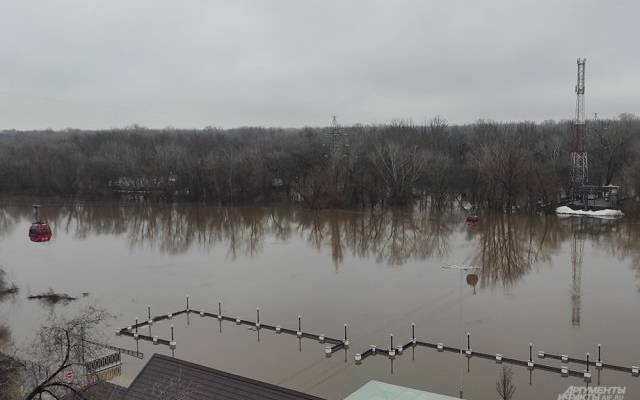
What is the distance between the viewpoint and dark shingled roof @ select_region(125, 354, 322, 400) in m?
5.75

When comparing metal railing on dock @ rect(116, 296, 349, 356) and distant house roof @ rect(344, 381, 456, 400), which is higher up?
distant house roof @ rect(344, 381, 456, 400)

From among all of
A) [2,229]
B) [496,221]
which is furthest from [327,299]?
[2,229]

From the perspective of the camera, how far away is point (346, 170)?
113 ft

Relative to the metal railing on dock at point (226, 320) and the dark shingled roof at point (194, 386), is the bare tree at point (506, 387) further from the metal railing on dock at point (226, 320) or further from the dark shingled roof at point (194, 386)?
the dark shingled roof at point (194, 386)

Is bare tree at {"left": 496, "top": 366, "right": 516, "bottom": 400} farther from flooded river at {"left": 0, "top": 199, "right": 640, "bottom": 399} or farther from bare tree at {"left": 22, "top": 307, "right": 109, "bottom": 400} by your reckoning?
bare tree at {"left": 22, "top": 307, "right": 109, "bottom": 400}

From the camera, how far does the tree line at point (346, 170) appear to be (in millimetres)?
31484

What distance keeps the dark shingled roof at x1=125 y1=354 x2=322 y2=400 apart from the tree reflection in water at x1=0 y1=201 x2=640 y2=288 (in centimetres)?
1046

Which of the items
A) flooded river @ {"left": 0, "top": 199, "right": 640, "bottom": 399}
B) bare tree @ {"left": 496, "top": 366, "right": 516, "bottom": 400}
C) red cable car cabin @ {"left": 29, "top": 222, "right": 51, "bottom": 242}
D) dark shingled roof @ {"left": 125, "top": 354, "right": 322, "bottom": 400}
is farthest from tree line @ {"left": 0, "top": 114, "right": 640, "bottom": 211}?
dark shingled roof @ {"left": 125, "top": 354, "right": 322, "bottom": 400}

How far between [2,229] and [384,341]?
22.5 meters

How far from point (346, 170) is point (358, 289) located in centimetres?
2030

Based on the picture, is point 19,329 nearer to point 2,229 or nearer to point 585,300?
point 585,300

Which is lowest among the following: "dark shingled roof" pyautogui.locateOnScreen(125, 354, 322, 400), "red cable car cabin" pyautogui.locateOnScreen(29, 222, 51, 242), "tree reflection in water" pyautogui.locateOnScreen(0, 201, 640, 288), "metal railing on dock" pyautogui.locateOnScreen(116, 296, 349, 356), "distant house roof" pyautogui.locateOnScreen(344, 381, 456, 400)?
"metal railing on dock" pyautogui.locateOnScreen(116, 296, 349, 356)

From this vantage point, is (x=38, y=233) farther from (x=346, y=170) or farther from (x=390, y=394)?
(x=346, y=170)

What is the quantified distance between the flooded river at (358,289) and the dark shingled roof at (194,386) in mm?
2972
